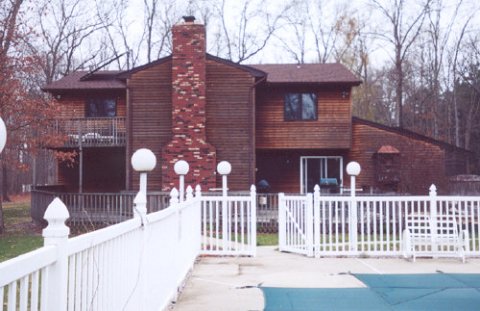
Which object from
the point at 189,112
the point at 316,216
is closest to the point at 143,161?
the point at 316,216

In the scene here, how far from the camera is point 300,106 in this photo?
23.0 meters

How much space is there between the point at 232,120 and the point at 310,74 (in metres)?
4.96

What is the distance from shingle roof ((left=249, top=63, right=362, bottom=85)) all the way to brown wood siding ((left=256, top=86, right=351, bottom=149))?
0.43 metres

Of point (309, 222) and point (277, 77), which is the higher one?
point (277, 77)

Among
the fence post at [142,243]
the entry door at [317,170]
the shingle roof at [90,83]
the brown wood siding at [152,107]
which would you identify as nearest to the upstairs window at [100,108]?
the shingle roof at [90,83]

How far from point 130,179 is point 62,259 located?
61.8ft

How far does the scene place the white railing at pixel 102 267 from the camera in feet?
7.79

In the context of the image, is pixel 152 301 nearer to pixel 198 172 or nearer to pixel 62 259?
pixel 62 259

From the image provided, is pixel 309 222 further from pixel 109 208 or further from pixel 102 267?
pixel 109 208

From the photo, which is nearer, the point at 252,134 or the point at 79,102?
the point at 252,134

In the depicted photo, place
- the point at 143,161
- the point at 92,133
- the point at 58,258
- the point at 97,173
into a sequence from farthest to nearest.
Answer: the point at 97,173
the point at 92,133
the point at 143,161
the point at 58,258

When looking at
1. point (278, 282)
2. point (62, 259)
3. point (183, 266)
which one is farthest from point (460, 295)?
point (62, 259)

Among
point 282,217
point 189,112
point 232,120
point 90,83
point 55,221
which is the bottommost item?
point 282,217

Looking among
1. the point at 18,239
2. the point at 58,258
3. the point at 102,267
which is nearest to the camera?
the point at 58,258
